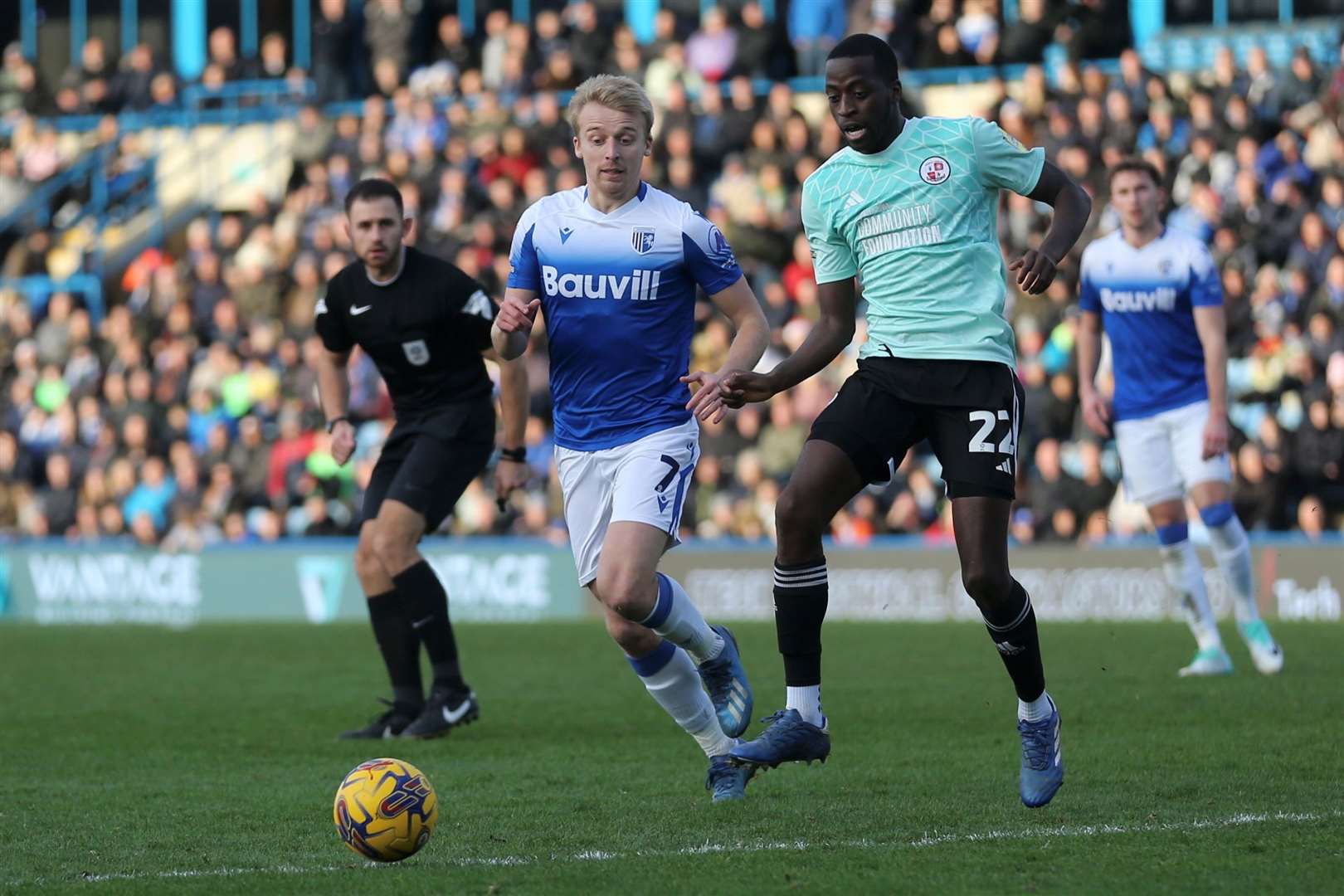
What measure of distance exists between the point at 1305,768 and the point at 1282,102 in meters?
13.1

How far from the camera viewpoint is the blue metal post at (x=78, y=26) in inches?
1283

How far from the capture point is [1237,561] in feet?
39.5

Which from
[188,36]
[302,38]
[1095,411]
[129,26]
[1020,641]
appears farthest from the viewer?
[129,26]

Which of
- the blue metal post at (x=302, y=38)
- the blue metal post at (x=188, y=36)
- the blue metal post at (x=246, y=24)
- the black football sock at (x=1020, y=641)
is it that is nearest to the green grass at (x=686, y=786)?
the black football sock at (x=1020, y=641)

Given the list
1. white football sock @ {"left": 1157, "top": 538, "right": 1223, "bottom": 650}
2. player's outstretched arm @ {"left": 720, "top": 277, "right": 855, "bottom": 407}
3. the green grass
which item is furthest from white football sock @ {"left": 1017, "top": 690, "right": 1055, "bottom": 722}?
white football sock @ {"left": 1157, "top": 538, "right": 1223, "bottom": 650}

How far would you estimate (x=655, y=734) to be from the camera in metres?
9.87

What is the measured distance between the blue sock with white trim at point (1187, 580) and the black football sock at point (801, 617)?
17.4 ft

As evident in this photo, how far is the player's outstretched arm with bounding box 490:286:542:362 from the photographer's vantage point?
7387 millimetres

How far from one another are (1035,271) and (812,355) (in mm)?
897

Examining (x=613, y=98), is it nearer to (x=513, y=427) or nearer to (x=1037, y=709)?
(x=513, y=427)

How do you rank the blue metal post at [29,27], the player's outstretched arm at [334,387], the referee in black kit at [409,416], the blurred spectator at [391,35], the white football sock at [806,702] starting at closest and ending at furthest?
the white football sock at [806,702], the referee in black kit at [409,416], the player's outstretched arm at [334,387], the blurred spectator at [391,35], the blue metal post at [29,27]

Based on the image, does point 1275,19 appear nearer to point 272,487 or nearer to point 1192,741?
point 272,487

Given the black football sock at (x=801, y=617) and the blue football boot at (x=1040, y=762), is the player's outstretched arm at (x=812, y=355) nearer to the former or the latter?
the black football sock at (x=801, y=617)

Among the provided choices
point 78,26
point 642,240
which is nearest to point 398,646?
point 642,240
